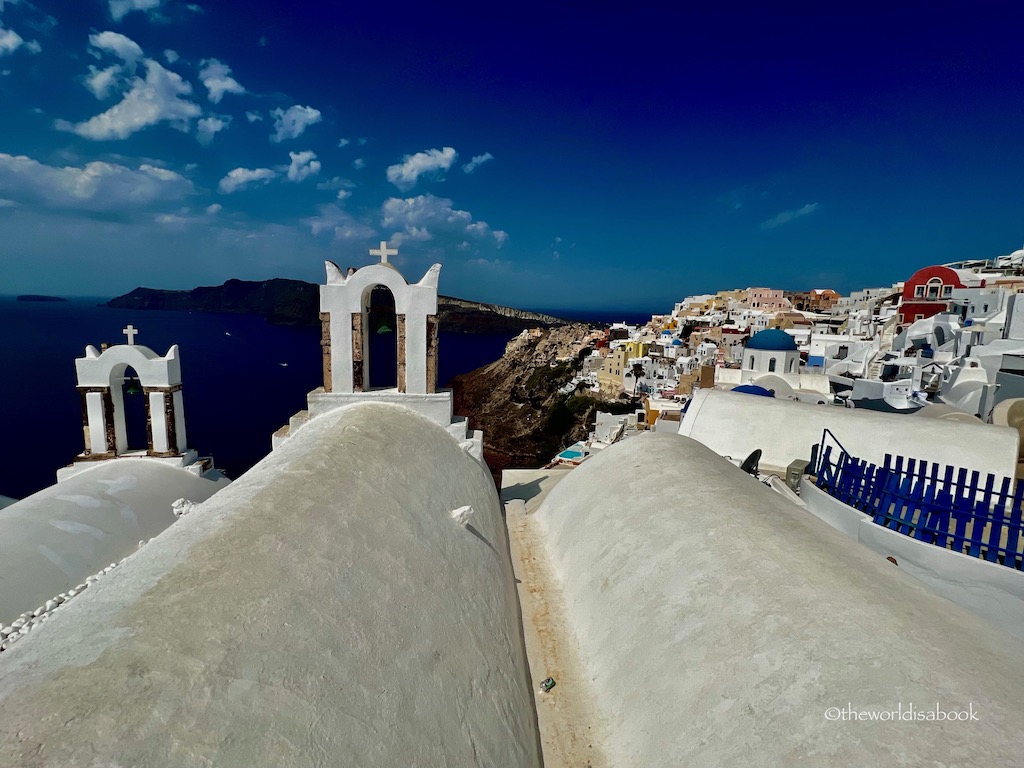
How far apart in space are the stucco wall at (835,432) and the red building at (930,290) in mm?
40885

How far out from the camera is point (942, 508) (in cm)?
588

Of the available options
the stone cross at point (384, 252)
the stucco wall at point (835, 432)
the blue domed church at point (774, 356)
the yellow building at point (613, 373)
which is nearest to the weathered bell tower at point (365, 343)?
the stone cross at point (384, 252)

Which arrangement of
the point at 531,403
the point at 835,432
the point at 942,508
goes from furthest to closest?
the point at 531,403
the point at 835,432
the point at 942,508

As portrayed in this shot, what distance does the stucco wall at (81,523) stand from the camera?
5.16 meters

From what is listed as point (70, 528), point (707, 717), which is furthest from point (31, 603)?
point (707, 717)

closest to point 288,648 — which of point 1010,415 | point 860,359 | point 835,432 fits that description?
point 835,432

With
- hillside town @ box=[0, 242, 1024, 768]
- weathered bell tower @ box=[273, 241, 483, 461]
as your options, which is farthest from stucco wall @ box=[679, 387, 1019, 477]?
weathered bell tower @ box=[273, 241, 483, 461]

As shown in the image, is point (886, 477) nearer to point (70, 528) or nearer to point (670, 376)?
point (70, 528)

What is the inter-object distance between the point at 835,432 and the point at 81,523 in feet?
39.0

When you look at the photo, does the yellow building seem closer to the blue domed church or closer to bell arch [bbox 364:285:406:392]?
the blue domed church

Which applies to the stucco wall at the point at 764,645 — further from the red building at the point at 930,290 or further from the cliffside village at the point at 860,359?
the red building at the point at 930,290

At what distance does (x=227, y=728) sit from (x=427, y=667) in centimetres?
139

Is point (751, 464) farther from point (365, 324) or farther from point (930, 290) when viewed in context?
point (930, 290)

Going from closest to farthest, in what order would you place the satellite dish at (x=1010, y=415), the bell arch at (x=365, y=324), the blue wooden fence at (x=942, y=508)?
the blue wooden fence at (x=942, y=508), the bell arch at (x=365, y=324), the satellite dish at (x=1010, y=415)
